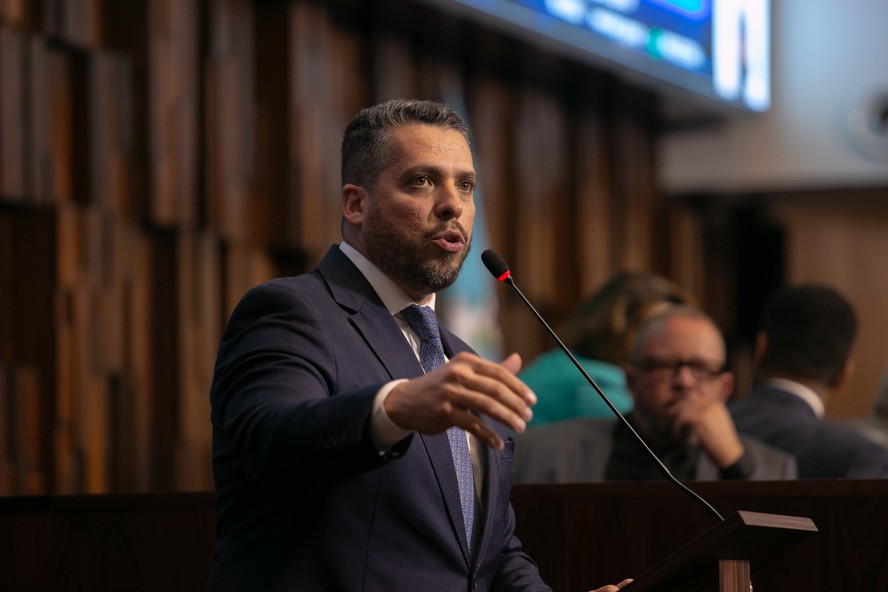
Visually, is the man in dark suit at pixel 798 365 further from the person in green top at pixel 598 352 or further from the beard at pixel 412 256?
the beard at pixel 412 256

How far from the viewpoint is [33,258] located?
418 centimetres

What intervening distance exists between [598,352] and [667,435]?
27.9 inches

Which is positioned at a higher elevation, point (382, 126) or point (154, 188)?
point (154, 188)

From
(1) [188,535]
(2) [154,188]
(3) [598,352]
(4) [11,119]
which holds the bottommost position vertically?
(1) [188,535]

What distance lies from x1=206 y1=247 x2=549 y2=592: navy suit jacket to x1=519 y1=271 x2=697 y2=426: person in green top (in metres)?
1.77

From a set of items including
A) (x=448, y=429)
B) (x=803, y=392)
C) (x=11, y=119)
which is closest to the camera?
(x=448, y=429)

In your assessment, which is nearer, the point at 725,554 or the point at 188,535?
the point at 725,554

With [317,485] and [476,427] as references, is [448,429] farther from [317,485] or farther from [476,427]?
[476,427]

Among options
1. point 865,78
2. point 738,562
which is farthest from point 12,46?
point 865,78

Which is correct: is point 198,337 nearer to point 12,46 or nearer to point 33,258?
point 33,258

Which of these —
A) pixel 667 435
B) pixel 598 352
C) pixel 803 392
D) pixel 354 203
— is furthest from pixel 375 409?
pixel 598 352

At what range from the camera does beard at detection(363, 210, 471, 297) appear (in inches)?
78.1

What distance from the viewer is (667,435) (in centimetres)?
313

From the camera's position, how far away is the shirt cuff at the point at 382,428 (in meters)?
1.58
